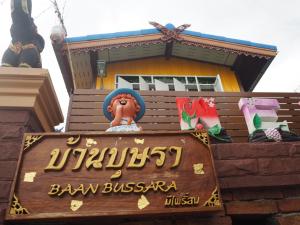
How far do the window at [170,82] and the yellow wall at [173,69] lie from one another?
0.15m

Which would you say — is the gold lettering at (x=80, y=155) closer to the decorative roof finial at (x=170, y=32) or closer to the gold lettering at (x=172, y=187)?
the gold lettering at (x=172, y=187)

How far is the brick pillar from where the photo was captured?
2.41 m

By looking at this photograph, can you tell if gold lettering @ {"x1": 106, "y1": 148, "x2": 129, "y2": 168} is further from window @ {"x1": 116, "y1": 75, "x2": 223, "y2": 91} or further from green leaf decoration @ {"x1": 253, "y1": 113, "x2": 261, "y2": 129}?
window @ {"x1": 116, "y1": 75, "x2": 223, "y2": 91}

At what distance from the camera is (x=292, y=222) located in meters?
2.26

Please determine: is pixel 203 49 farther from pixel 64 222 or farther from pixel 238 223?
pixel 64 222

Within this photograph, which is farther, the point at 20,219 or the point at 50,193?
the point at 50,193

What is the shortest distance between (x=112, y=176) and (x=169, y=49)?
7.12 metres

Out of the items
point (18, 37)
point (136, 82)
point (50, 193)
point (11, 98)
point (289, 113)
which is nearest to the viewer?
point (50, 193)

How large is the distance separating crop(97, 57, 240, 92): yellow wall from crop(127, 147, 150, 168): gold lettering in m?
6.11

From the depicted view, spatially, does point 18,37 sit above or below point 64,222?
above

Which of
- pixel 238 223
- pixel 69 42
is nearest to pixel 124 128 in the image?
pixel 238 223

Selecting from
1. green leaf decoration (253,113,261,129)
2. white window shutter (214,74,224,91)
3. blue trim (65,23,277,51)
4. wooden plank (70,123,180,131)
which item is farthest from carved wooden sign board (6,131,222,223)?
blue trim (65,23,277,51)

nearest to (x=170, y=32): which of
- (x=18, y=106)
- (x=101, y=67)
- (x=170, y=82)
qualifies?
(x=170, y=82)

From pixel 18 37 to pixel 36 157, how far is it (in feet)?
4.87
